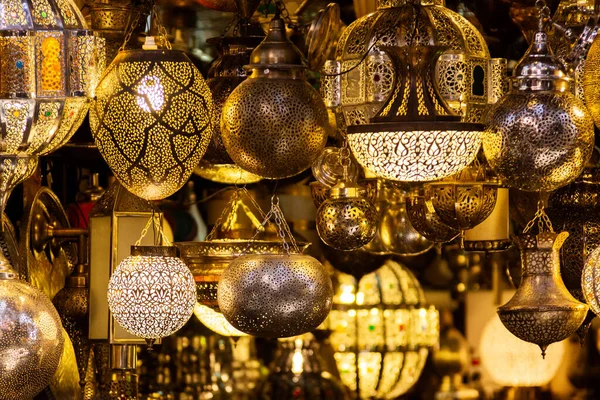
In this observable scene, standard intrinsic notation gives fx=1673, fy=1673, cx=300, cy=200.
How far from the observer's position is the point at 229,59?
403 cm

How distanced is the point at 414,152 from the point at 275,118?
321 mm

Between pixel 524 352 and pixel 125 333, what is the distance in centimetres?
224

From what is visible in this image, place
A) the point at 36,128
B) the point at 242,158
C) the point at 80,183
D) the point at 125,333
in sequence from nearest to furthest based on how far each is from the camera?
the point at 36,128, the point at 242,158, the point at 125,333, the point at 80,183

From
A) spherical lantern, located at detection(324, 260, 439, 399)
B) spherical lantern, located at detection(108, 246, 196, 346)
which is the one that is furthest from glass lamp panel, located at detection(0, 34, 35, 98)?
spherical lantern, located at detection(324, 260, 439, 399)

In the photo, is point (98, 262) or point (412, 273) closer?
point (98, 262)

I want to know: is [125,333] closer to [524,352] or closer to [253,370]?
[253,370]

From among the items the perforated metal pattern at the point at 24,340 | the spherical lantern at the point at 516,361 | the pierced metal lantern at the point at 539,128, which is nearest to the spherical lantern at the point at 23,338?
the perforated metal pattern at the point at 24,340

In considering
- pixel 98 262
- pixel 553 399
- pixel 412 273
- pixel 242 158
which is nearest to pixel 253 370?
pixel 412 273

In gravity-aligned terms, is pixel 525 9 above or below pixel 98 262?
above

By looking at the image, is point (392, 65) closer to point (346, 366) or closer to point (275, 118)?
point (275, 118)

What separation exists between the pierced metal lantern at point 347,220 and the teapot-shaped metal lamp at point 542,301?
37cm

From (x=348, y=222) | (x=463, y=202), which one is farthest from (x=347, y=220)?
(x=463, y=202)

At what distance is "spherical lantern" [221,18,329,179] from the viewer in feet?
11.2

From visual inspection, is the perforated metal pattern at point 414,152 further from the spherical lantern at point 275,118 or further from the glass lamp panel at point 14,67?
the glass lamp panel at point 14,67
